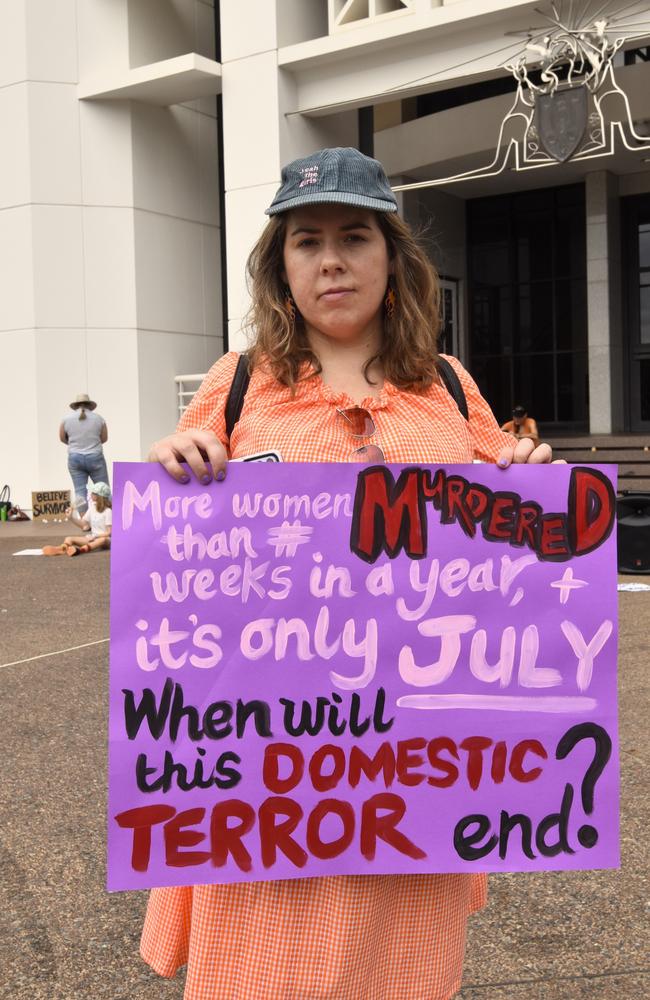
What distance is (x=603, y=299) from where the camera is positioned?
2077cm

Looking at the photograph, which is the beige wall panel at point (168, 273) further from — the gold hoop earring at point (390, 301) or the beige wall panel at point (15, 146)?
the gold hoop earring at point (390, 301)

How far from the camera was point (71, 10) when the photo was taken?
16.1 metres

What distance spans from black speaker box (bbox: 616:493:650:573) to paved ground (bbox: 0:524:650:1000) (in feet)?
13.8

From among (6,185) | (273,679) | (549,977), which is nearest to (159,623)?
(273,679)

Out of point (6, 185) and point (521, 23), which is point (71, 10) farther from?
point (521, 23)

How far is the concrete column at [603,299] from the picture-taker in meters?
20.6

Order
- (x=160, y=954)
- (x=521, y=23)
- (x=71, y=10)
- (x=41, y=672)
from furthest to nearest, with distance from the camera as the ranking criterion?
(x=71, y=10) < (x=521, y=23) < (x=41, y=672) < (x=160, y=954)

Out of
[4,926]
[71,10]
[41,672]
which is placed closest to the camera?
[4,926]

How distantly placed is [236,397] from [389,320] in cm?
34

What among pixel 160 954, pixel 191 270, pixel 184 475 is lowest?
pixel 160 954

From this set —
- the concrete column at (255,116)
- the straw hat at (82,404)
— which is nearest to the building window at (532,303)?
the concrete column at (255,116)

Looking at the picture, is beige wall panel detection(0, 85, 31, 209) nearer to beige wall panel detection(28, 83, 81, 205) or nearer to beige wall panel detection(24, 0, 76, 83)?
beige wall panel detection(28, 83, 81, 205)

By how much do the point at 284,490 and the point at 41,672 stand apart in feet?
14.5

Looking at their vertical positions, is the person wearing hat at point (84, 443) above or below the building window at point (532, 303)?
below
